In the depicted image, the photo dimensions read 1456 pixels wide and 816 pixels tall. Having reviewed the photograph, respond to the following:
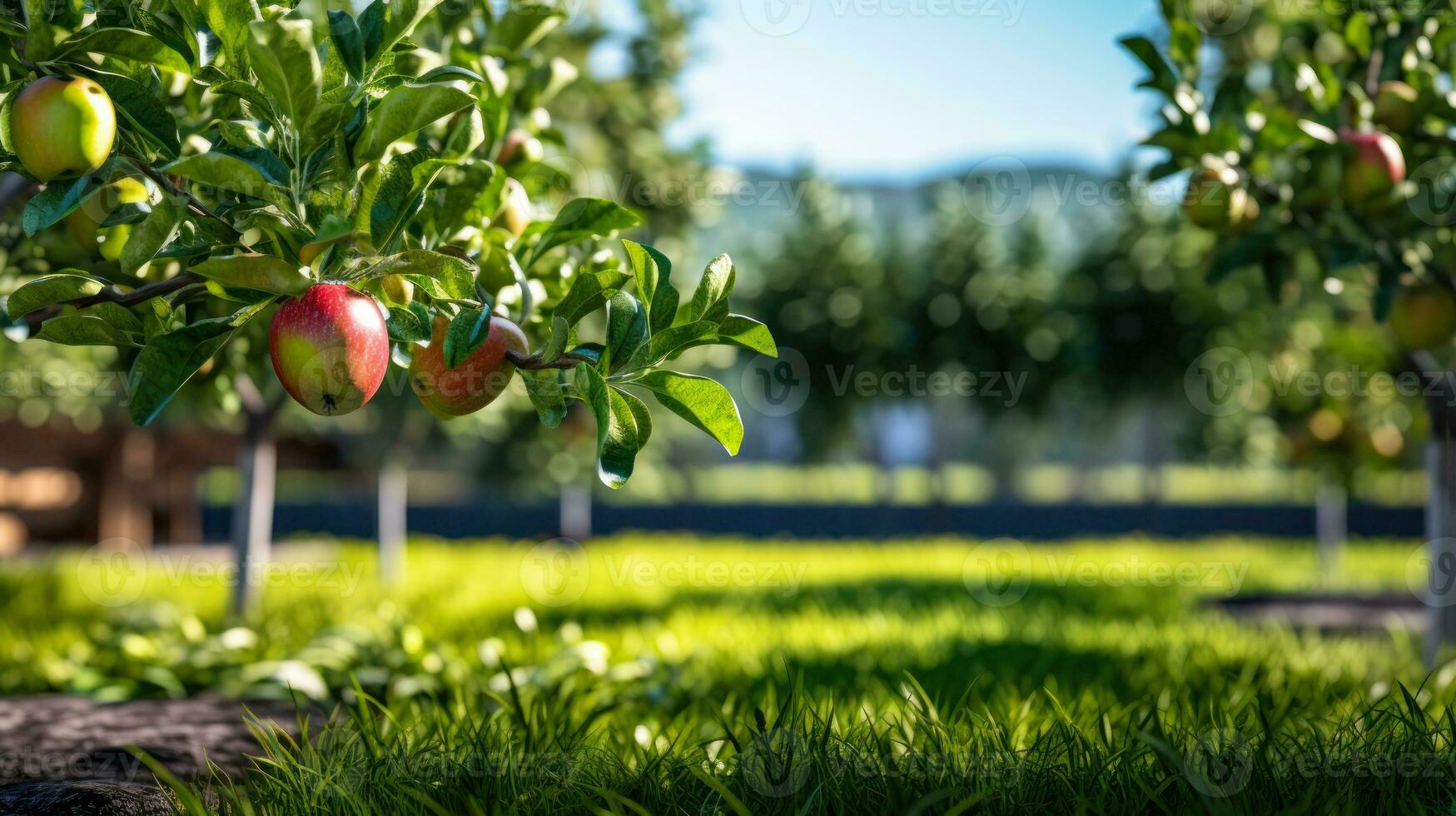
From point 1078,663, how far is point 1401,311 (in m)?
1.78

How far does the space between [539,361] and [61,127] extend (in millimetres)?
861

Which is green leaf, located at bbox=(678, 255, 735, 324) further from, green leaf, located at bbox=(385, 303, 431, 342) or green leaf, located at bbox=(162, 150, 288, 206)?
green leaf, located at bbox=(162, 150, 288, 206)

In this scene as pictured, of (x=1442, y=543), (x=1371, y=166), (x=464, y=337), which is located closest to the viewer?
(x=464, y=337)

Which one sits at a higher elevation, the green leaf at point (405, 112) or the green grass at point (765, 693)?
the green leaf at point (405, 112)

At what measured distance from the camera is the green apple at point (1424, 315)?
10.6 ft

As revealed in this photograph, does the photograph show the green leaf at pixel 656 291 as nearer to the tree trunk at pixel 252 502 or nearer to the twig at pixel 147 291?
the twig at pixel 147 291

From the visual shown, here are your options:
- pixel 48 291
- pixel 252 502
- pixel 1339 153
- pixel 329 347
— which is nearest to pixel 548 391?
pixel 329 347

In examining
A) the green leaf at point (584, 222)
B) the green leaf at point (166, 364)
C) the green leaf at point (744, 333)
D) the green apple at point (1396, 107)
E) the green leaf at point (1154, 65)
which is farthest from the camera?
the green apple at point (1396, 107)

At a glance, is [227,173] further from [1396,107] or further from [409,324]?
[1396,107]

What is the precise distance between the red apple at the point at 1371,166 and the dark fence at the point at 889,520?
13.0 meters

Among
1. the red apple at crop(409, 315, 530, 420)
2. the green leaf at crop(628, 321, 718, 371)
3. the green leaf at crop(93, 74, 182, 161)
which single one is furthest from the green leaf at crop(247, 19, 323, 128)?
the green leaf at crop(628, 321, 718, 371)

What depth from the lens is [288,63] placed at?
154 centimetres

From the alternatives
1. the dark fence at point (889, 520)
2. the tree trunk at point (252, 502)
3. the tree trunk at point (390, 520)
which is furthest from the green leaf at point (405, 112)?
the dark fence at point (889, 520)

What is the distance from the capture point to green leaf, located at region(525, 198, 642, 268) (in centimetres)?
209
